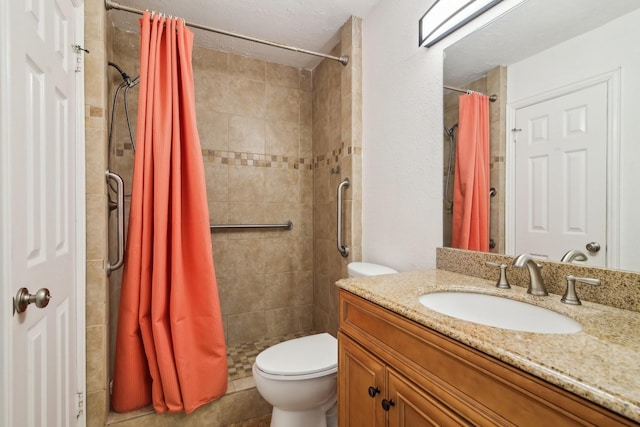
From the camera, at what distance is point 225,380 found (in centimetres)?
157

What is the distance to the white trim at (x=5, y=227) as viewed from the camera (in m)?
0.66

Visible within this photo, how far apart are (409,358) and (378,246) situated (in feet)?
3.35

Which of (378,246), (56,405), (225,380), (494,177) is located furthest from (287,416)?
(494,177)

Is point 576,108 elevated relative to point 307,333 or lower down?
elevated

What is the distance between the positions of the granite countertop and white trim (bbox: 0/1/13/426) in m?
0.91

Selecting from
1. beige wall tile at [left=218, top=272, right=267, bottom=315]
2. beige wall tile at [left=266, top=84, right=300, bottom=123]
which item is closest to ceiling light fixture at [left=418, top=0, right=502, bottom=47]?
beige wall tile at [left=266, top=84, right=300, bottom=123]

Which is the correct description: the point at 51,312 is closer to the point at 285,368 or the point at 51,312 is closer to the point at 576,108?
the point at 285,368

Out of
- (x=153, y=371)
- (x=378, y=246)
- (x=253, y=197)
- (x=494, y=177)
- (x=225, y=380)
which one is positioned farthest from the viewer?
(x=253, y=197)

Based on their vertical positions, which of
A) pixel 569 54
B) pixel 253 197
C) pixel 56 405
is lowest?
pixel 56 405

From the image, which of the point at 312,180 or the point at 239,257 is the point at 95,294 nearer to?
the point at 239,257

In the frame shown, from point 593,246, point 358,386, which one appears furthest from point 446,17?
point 358,386

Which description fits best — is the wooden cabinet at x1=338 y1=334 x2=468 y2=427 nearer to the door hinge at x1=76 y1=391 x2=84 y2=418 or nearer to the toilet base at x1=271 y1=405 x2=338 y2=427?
the toilet base at x1=271 y1=405 x2=338 y2=427

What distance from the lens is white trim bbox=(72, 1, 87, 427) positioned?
1.23 meters

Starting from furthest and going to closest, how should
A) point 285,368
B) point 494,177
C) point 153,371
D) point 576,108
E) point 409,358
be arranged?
point 153,371 < point 285,368 < point 494,177 < point 576,108 < point 409,358
